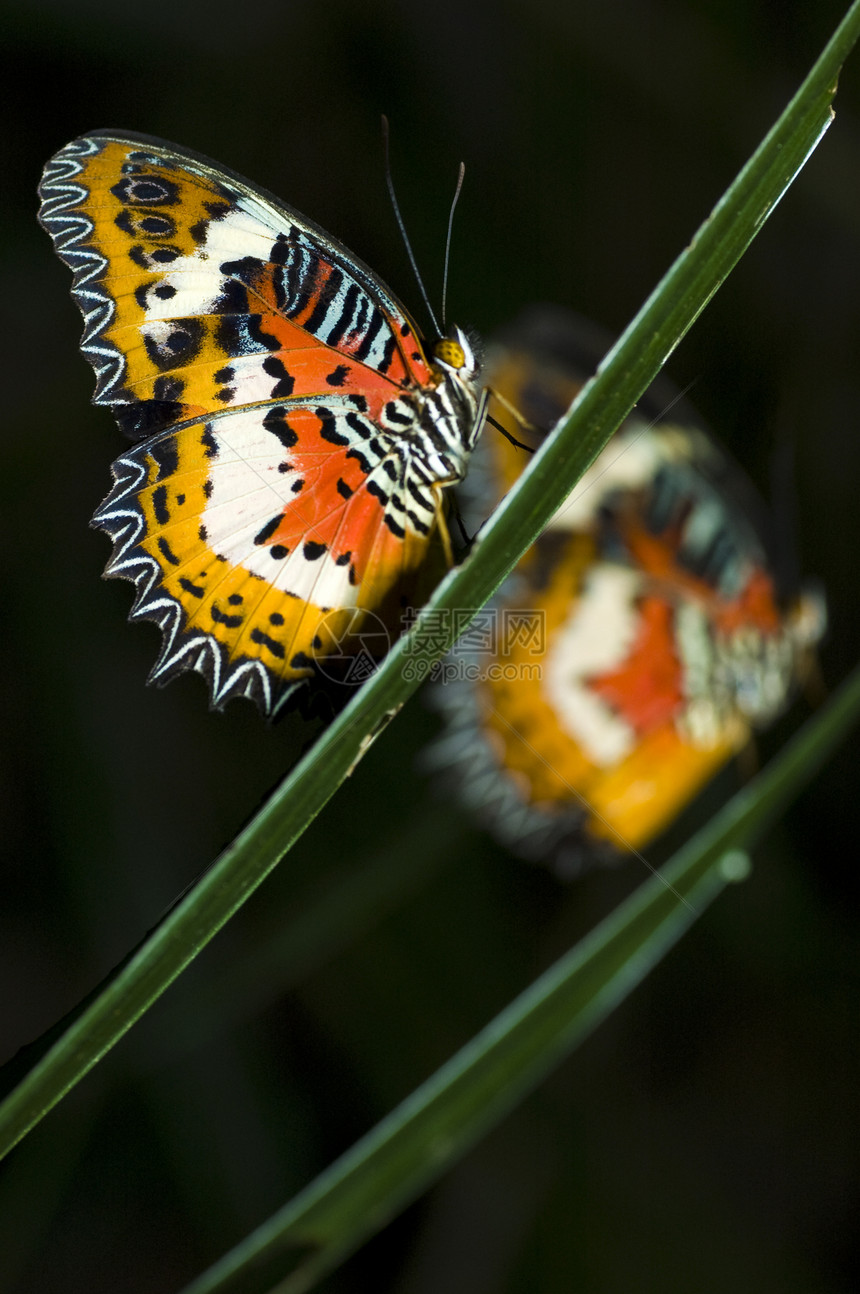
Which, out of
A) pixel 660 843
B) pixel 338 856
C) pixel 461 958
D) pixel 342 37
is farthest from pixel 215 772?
pixel 342 37

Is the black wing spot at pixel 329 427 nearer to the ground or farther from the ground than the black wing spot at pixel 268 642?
farther from the ground

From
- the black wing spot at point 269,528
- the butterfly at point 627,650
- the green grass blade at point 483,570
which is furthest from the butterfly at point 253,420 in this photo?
the butterfly at point 627,650

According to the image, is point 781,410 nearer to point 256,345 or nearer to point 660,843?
point 660,843

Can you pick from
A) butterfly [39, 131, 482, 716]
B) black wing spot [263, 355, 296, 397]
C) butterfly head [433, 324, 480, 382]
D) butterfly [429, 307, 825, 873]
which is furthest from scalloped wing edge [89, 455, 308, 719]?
butterfly [429, 307, 825, 873]

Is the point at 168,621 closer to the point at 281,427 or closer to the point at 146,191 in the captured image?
the point at 281,427

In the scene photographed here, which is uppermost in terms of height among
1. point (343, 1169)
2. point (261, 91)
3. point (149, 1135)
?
point (261, 91)

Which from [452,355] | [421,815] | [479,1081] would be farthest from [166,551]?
[421,815]

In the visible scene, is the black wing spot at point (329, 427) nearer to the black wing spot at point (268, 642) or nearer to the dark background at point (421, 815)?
the black wing spot at point (268, 642)

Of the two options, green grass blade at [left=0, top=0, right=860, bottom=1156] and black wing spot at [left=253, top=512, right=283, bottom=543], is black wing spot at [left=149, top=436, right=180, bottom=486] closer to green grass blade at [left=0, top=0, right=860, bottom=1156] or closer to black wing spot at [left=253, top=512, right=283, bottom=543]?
black wing spot at [left=253, top=512, right=283, bottom=543]
